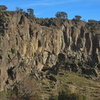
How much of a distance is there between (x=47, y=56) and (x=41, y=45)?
4960mm

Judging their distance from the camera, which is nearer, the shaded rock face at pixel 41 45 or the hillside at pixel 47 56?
the hillside at pixel 47 56

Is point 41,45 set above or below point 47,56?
above

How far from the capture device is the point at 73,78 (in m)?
102

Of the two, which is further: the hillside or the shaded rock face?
the shaded rock face

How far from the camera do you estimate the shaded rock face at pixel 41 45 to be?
79.3 metres

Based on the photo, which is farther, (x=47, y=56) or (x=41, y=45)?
(x=47, y=56)

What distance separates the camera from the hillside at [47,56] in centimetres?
7738

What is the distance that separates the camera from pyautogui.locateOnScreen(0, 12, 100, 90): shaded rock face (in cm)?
7926

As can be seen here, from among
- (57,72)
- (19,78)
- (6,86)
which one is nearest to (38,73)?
(57,72)

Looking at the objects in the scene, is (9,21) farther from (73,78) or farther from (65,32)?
(65,32)

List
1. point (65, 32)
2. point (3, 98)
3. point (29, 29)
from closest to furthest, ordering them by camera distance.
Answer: point (3, 98) → point (29, 29) → point (65, 32)

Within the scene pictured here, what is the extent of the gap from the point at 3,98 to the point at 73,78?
1617 inches

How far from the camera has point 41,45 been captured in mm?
104250

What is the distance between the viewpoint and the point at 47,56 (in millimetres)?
107438
